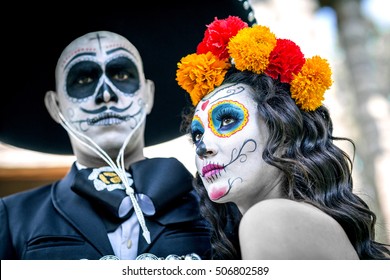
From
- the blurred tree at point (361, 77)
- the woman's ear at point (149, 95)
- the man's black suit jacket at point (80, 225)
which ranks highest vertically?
the blurred tree at point (361, 77)

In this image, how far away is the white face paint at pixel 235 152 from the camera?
1946 mm

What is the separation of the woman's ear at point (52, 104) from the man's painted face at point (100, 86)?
0.14 ft

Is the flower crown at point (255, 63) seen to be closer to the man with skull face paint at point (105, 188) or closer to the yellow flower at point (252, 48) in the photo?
the yellow flower at point (252, 48)

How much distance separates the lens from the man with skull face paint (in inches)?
84.4

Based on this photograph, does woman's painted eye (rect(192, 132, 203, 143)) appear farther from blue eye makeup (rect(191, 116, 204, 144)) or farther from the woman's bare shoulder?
the woman's bare shoulder

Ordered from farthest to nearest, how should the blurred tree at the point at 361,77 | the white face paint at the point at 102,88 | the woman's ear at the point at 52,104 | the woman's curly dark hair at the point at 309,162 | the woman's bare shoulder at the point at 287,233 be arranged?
the blurred tree at the point at 361,77
the woman's ear at the point at 52,104
the white face paint at the point at 102,88
the woman's curly dark hair at the point at 309,162
the woman's bare shoulder at the point at 287,233

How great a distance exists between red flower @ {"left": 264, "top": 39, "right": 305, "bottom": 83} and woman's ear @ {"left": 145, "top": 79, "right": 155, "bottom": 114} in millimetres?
558

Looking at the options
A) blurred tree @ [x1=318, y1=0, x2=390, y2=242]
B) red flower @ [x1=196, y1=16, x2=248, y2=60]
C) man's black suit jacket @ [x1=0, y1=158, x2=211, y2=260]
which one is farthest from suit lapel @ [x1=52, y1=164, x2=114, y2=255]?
blurred tree @ [x1=318, y1=0, x2=390, y2=242]

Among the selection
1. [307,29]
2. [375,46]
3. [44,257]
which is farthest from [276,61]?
[375,46]

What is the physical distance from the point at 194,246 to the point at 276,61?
68cm

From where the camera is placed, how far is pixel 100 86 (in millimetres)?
2291

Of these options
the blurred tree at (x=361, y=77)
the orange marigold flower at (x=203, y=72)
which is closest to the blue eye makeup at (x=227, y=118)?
the orange marigold flower at (x=203, y=72)

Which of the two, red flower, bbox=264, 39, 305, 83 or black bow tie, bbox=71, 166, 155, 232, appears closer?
red flower, bbox=264, 39, 305, 83

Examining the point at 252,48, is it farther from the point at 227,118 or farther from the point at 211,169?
the point at 211,169
